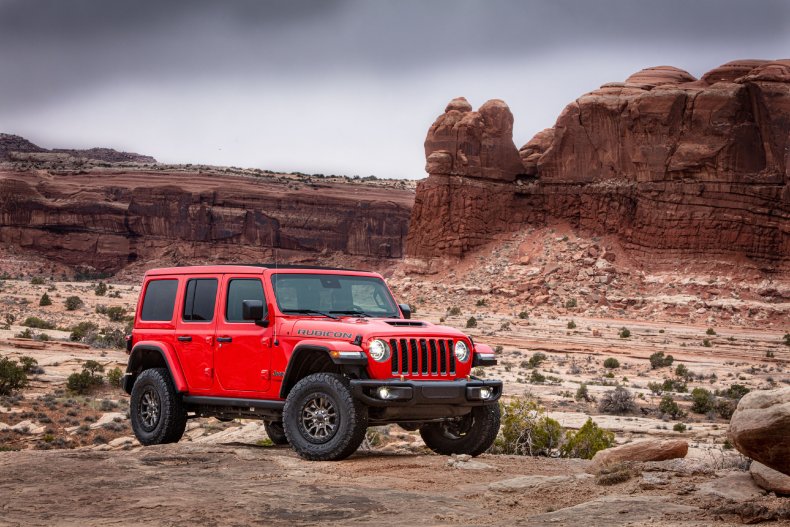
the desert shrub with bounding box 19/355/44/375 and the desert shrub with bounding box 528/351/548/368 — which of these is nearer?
the desert shrub with bounding box 19/355/44/375

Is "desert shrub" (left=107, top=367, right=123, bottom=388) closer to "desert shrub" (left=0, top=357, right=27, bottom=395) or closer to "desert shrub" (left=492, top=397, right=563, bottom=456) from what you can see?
"desert shrub" (left=0, top=357, right=27, bottom=395)

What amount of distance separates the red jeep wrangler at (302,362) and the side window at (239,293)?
0.05 ft

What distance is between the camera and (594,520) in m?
7.31

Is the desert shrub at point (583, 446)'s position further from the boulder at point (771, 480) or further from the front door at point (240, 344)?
the boulder at point (771, 480)

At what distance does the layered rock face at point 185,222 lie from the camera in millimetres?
103188

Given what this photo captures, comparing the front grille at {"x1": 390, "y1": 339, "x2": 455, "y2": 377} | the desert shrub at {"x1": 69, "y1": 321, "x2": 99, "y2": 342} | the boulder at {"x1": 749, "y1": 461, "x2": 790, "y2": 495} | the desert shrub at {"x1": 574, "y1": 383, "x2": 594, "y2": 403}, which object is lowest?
the desert shrub at {"x1": 69, "y1": 321, "x2": 99, "y2": 342}

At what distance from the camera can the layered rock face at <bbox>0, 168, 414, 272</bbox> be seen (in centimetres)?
10319

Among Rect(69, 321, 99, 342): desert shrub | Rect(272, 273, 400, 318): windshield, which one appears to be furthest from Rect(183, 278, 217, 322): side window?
Rect(69, 321, 99, 342): desert shrub

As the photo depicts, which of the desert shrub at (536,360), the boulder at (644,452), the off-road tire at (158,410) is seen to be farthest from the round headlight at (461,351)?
the desert shrub at (536,360)

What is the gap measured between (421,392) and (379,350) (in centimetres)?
67

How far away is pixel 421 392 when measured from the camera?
1033 centimetres

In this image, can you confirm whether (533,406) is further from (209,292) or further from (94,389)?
(94,389)

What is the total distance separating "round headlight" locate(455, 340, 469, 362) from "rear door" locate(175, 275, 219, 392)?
316cm

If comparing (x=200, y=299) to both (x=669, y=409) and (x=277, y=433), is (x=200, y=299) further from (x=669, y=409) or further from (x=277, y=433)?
(x=669, y=409)
